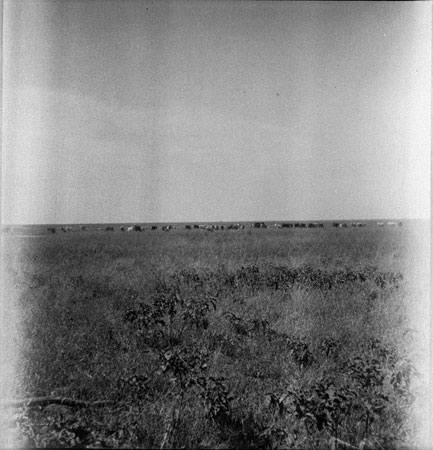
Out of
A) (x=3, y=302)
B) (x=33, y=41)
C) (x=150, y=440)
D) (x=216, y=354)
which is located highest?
(x=33, y=41)

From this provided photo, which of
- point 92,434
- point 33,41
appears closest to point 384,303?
point 92,434

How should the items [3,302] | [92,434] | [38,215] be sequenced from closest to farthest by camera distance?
[92,434] → [3,302] → [38,215]

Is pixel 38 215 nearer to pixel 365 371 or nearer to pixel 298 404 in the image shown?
pixel 298 404

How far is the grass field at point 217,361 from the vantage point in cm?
280

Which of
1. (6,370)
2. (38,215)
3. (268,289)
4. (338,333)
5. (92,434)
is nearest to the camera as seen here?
(92,434)

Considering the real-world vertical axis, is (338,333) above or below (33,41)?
below

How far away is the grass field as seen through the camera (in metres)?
2.80

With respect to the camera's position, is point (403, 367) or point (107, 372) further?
point (107, 372)

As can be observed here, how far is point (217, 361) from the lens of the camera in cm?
385

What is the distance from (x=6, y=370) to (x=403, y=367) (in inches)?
144

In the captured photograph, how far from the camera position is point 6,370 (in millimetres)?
3432

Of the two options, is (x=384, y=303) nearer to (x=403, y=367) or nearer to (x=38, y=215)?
(x=403, y=367)

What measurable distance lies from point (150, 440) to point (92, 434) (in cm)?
44

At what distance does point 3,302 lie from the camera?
118 inches
